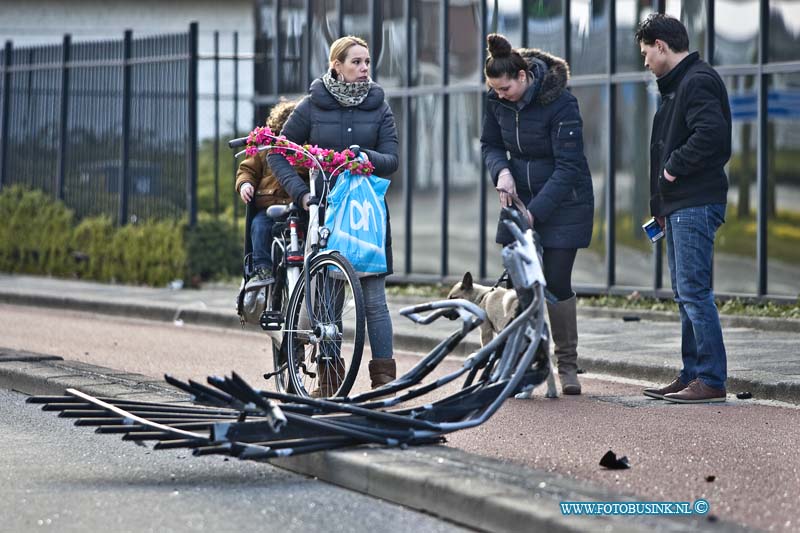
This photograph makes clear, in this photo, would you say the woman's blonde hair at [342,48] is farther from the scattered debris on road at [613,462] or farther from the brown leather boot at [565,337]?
the scattered debris on road at [613,462]

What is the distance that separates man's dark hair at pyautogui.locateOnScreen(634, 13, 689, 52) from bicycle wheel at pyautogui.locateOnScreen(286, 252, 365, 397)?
6.88ft

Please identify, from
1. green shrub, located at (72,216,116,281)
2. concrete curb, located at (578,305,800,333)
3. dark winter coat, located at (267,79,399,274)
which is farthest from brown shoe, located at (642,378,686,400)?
green shrub, located at (72,216,116,281)

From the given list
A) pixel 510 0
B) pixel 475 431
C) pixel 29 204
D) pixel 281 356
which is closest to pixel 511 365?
pixel 475 431

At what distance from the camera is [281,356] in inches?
329

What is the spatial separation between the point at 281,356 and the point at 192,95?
33.9 ft

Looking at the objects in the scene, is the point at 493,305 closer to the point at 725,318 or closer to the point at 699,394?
→ the point at 699,394

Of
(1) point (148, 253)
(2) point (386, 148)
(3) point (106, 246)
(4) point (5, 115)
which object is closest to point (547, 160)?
(2) point (386, 148)

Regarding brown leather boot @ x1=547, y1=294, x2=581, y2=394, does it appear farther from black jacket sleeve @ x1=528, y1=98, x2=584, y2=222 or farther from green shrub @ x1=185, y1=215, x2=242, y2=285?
green shrub @ x1=185, y1=215, x2=242, y2=285

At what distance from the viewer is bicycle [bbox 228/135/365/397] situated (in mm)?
7867

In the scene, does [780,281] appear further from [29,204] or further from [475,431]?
[29,204]

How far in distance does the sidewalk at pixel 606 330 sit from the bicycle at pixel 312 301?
2.44 metres

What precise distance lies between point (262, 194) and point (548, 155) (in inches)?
63.8

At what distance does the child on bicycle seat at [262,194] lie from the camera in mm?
8531


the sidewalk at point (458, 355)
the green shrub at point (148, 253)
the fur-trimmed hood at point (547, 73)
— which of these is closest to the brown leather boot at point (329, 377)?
the sidewalk at point (458, 355)
